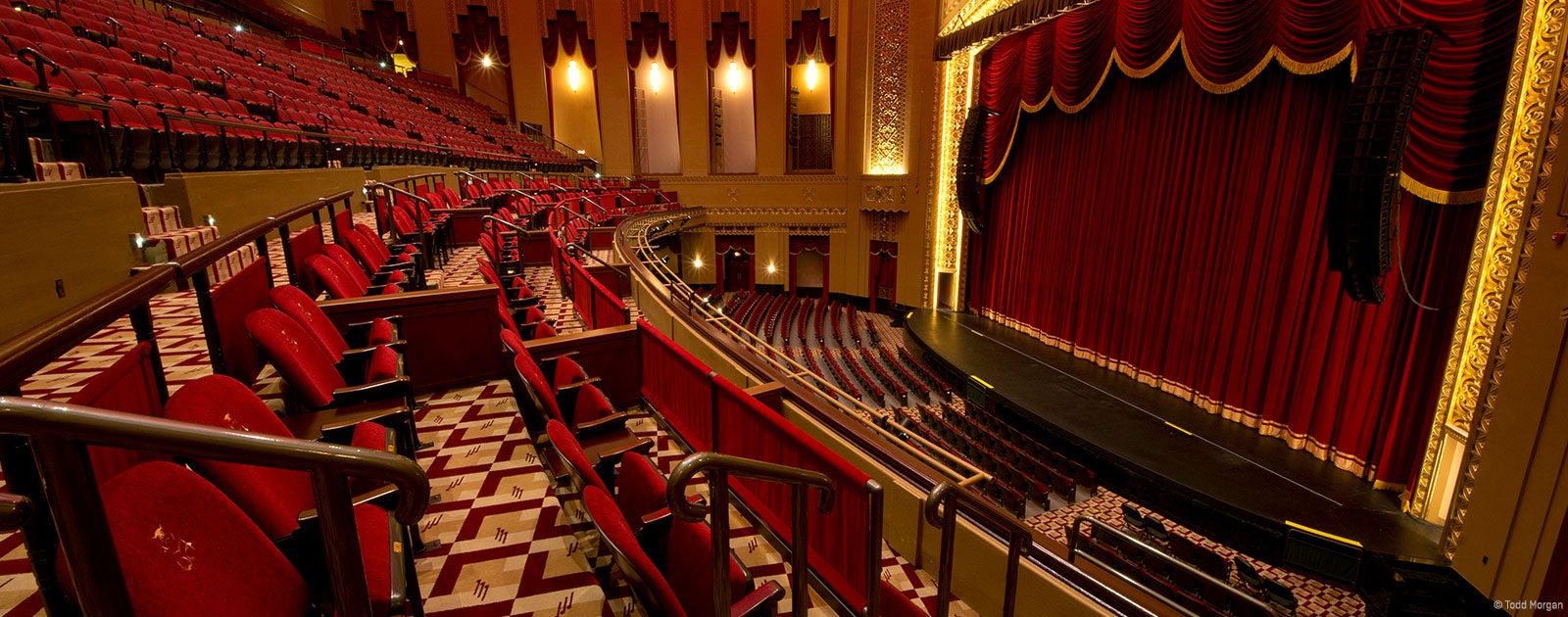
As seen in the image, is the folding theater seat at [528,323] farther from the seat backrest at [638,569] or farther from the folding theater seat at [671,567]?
the seat backrest at [638,569]

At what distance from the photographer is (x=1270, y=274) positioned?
4.52 meters

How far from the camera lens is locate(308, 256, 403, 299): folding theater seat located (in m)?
2.01

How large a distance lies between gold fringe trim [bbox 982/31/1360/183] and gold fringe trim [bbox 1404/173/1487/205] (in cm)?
3

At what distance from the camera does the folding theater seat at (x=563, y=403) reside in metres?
1.53

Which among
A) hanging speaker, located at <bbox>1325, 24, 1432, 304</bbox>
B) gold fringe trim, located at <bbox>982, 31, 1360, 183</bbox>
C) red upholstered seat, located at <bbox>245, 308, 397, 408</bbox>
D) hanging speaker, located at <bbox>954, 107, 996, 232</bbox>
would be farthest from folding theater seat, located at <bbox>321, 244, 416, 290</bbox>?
hanging speaker, located at <bbox>954, 107, 996, 232</bbox>

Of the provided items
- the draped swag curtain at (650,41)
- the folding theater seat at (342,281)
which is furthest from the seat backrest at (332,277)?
the draped swag curtain at (650,41)

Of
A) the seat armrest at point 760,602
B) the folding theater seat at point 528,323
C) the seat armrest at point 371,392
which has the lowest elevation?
the seat armrest at point 760,602

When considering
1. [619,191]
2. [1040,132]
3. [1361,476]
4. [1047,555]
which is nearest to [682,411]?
[1047,555]

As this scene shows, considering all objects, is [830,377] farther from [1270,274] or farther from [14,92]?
[14,92]

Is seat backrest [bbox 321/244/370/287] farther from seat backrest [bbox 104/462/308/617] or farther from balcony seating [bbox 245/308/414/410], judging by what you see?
seat backrest [bbox 104/462/308/617]

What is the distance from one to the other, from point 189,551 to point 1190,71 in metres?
6.01

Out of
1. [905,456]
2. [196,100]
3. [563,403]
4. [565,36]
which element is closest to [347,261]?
[563,403]

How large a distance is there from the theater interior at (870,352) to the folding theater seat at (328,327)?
24 millimetres

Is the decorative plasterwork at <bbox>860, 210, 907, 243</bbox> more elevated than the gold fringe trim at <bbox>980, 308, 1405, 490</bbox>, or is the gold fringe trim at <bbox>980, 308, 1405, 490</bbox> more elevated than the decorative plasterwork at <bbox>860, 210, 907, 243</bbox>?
the decorative plasterwork at <bbox>860, 210, 907, 243</bbox>
